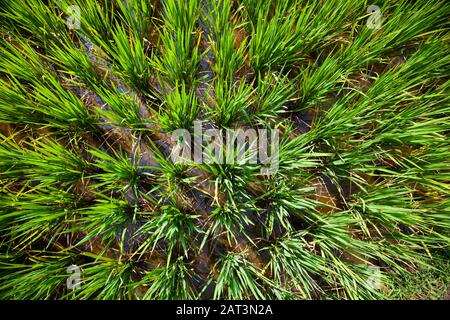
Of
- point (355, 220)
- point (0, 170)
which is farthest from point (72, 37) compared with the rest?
point (355, 220)

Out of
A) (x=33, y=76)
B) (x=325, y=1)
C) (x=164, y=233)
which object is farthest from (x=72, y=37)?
(x=325, y=1)

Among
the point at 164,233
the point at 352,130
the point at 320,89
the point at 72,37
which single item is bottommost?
the point at 164,233

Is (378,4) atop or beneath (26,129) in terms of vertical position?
atop

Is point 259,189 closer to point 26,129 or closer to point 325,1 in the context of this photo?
point 325,1

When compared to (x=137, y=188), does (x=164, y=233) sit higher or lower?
lower

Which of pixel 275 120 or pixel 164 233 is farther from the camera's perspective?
pixel 275 120

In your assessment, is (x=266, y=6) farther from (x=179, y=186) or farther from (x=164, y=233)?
(x=164, y=233)
